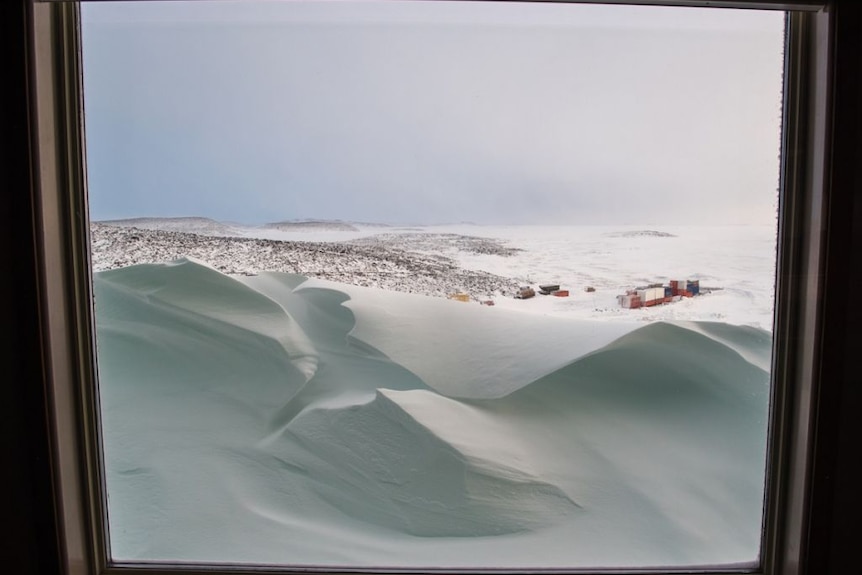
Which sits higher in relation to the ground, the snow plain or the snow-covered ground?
the snow-covered ground

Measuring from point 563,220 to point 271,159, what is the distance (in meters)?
0.76

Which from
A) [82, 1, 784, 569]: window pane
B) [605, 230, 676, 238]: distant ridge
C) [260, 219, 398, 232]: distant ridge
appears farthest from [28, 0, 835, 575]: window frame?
[260, 219, 398, 232]: distant ridge

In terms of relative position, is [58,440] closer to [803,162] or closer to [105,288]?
[105,288]

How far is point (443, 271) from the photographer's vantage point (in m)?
1.14

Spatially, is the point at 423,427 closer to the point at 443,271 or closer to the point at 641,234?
the point at 443,271

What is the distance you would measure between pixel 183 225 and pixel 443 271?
0.67 meters

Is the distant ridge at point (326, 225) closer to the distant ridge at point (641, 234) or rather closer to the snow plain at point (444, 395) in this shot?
the snow plain at point (444, 395)

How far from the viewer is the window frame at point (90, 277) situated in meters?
1.00

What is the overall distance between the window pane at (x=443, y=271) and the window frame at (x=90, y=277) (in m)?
0.05

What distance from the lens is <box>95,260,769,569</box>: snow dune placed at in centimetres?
113

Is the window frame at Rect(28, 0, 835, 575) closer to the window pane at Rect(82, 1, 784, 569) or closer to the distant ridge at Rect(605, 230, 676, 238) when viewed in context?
the window pane at Rect(82, 1, 784, 569)

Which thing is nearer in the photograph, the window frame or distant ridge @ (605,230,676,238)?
the window frame

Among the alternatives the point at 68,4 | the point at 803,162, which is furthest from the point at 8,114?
the point at 803,162

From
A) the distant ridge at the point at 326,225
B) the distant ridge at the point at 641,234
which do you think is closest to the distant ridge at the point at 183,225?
the distant ridge at the point at 326,225
